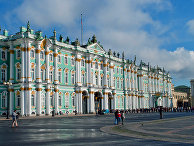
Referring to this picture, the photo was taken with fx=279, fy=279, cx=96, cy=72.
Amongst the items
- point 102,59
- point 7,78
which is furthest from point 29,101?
point 102,59

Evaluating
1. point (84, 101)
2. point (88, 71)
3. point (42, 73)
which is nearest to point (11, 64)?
point (42, 73)

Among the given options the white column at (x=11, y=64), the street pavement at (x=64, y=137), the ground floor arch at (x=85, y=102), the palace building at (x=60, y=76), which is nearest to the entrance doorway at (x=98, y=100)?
the palace building at (x=60, y=76)

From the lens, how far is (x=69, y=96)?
6556 centimetres

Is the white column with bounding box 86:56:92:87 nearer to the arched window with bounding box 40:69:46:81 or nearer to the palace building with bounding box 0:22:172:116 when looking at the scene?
the palace building with bounding box 0:22:172:116

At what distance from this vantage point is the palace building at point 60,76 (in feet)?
182

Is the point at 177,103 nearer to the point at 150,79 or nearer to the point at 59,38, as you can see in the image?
the point at 150,79

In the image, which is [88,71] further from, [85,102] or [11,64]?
[11,64]

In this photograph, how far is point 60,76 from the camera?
210 ft

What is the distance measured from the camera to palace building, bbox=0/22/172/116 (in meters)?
55.4

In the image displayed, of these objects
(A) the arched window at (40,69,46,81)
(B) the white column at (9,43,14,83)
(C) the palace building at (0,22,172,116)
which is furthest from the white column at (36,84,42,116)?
(B) the white column at (9,43,14,83)

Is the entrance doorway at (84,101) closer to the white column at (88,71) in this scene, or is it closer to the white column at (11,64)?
the white column at (88,71)

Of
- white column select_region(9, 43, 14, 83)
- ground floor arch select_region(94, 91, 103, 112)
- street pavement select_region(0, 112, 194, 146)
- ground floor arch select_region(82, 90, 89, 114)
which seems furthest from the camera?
ground floor arch select_region(94, 91, 103, 112)

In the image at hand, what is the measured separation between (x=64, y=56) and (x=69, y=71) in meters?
3.81

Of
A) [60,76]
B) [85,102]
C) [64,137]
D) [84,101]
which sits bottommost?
[64,137]
